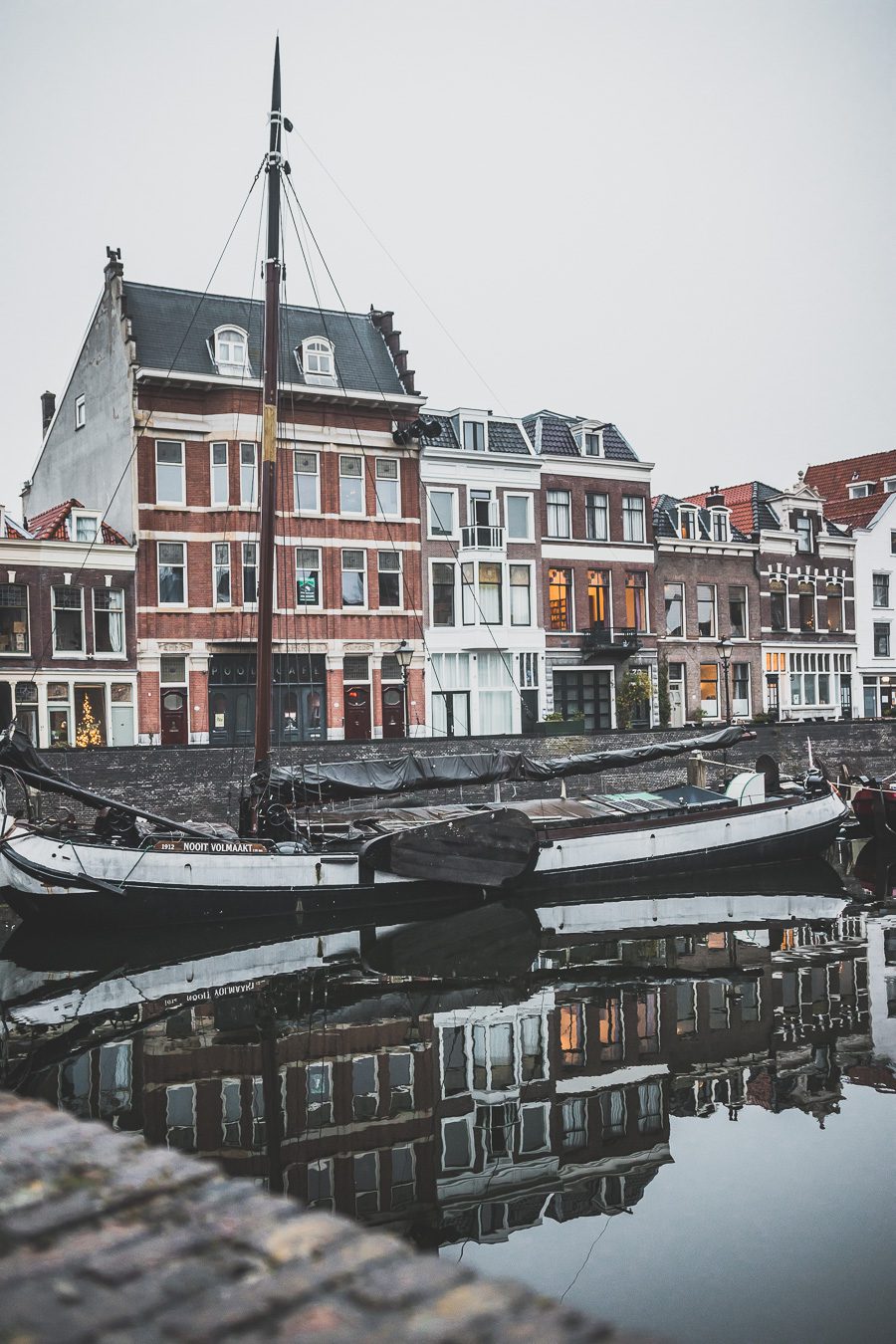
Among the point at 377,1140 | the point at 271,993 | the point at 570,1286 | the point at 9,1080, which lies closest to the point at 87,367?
the point at 271,993

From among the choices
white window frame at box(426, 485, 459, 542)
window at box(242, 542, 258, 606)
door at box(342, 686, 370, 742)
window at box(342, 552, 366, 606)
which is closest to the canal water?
window at box(242, 542, 258, 606)

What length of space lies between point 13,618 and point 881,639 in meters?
35.4

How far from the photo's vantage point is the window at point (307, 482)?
3466cm

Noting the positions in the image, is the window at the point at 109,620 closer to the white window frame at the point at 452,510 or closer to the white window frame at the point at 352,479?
the white window frame at the point at 352,479

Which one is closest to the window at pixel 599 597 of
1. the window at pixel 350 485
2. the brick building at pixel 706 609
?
the brick building at pixel 706 609

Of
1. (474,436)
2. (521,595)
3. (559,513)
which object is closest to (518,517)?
(559,513)

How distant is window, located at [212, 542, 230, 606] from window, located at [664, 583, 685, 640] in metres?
17.4

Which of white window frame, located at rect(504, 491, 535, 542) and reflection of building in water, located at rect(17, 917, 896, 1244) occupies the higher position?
white window frame, located at rect(504, 491, 535, 542)

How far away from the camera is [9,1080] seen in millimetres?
10977

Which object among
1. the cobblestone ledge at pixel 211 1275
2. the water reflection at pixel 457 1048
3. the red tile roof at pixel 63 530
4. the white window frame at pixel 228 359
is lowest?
the water reflection at pixel 457 1048

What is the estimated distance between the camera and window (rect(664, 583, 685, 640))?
4241cm

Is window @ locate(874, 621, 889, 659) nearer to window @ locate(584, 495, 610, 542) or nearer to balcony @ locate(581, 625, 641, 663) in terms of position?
balcony @ locate(581, 625, 641, 663)

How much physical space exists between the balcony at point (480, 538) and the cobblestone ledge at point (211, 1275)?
114 feet

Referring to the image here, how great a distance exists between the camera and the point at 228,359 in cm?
3400
